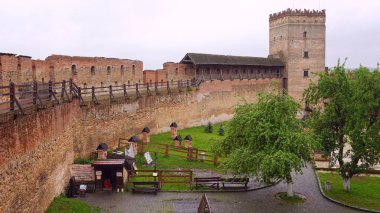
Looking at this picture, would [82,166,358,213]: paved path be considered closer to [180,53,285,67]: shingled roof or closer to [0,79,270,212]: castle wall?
[0,79,270,212]: castle wall

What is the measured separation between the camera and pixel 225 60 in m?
41.0

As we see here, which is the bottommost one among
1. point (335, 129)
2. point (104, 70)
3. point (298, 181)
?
point (298, 181)

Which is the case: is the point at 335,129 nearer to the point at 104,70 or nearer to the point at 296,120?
the point at 296,120

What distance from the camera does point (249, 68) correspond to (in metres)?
44.8

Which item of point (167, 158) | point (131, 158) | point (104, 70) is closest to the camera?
point (131, 158)

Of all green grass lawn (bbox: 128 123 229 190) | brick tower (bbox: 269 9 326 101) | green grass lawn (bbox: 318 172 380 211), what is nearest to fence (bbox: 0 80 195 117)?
green grass lawn (bbox: 128 123 229 190)

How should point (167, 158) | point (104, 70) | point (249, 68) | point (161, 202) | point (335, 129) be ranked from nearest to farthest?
point (161, 202)
point (335, 129)
point (167, 158)
point (104, 70)
point (249, 68)

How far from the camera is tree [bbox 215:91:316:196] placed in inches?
629

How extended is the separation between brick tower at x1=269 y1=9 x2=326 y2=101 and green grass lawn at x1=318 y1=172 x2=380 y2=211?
81.3 ft

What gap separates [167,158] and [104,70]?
1058cm

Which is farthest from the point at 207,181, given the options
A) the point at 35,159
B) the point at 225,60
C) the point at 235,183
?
the point at 225,60

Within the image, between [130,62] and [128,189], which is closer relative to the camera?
[128,189]

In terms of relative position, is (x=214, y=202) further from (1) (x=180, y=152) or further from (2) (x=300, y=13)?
(2) (x=300, y=13)

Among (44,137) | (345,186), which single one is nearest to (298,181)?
(345,186)
